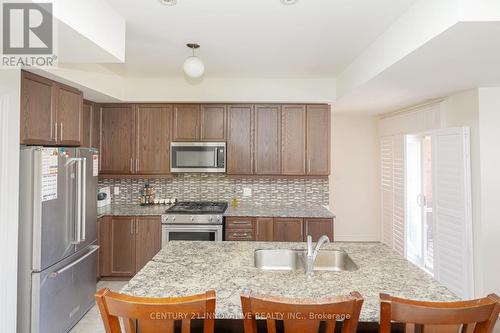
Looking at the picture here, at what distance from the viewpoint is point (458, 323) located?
3.28 ft

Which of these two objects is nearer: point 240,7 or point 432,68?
point 240,7

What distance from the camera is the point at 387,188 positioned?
4.53 meters

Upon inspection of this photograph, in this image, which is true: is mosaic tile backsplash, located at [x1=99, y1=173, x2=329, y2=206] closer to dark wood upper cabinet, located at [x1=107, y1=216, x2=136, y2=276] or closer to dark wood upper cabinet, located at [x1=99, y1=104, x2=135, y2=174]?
dark wood upper cabinet, located at [x1=99, y1=104, x2=135, y2=174]

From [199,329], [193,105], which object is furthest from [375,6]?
[193,105]

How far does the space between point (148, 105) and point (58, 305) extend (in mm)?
2432

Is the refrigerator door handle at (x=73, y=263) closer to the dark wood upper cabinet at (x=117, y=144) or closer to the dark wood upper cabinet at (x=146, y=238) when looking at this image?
the dark wood upper cabinet at (x=146, y=238)

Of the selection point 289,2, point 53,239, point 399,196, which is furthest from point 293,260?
point 399,196

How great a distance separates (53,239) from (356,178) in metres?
4.32

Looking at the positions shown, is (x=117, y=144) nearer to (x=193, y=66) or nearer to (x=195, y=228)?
(x=195, y=228)

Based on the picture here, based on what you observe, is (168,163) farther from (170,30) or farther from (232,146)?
(170,30)

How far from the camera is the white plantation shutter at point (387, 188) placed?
4.40m

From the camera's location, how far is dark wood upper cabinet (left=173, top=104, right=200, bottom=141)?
3756 mm

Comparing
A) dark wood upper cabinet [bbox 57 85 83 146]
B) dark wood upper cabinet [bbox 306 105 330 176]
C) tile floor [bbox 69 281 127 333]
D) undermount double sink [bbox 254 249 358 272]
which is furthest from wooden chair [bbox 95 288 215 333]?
dark wood upper cabinet [bbox 306 105 330 176]

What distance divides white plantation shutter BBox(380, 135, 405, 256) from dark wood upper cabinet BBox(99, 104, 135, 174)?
3.70 m
